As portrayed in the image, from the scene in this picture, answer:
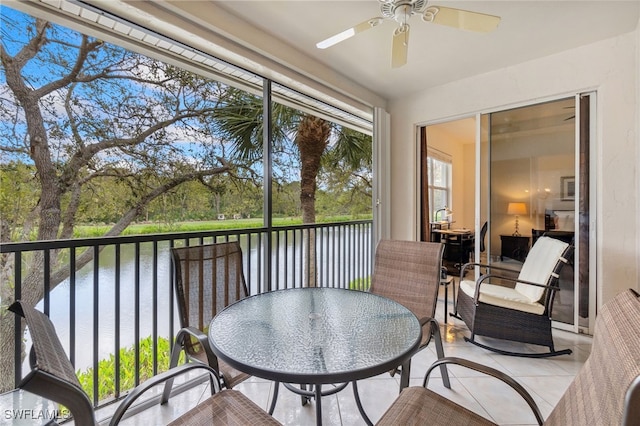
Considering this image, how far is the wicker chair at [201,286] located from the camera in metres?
1.67

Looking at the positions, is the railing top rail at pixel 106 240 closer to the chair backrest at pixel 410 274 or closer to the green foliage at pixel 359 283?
the chair backrest at pixel 410 274

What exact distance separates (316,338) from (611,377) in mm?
932

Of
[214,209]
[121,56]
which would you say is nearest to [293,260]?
[214,209]

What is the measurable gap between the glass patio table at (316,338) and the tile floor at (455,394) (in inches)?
6.6

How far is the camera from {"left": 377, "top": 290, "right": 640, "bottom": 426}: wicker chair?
0.68 meters

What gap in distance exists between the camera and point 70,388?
0.67 meters

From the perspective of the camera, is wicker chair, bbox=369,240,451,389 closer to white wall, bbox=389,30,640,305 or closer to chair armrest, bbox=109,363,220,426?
chair armrest, bbox=109,363,220,426

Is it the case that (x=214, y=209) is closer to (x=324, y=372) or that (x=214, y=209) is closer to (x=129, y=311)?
(x=129, y=311)

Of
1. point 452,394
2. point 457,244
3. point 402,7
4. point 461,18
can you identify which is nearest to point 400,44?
point 402,7

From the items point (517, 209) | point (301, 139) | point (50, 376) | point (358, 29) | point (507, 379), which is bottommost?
point (507, 379)

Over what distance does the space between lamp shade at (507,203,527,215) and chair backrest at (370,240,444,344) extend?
5.93 ft

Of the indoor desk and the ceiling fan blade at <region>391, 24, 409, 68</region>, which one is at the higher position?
the ceiling fan blade at <region>391, 24, 409, 68</region>

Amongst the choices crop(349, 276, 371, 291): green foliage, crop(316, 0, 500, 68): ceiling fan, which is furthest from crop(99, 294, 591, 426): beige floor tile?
crop(316, 0, 500, 68): ceiling fan

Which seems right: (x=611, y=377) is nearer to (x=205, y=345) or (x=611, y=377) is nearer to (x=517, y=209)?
(x=205, y=345)
